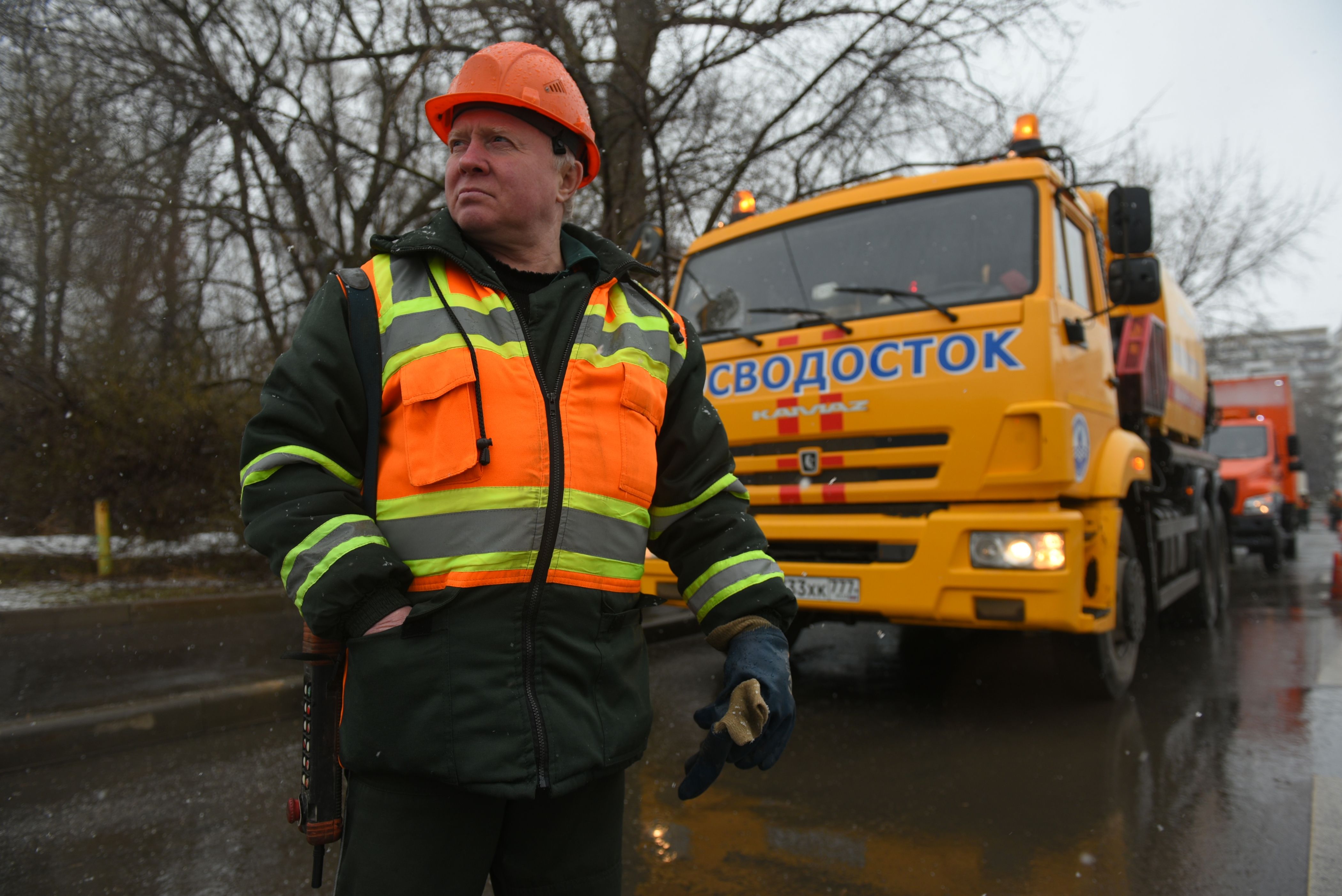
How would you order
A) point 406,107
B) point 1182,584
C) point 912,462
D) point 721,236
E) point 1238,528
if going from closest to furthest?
point 912,462 → point 721,236 → point 1182,584 → point 406,107 → point 1238,528

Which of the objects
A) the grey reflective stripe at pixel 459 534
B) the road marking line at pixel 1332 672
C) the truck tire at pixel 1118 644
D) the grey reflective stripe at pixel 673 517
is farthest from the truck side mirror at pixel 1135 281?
the grey reflective stripe at pixel 459 534

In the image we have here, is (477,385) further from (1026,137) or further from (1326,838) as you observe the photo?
(1026,137)

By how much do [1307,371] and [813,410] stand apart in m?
83.7

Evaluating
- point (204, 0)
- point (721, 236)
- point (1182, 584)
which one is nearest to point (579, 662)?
point (721, 236)

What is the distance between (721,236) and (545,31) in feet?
11.2

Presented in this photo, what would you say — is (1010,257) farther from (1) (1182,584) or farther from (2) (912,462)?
(1) (1182,584)

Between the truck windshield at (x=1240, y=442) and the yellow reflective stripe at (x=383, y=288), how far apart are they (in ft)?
49.4

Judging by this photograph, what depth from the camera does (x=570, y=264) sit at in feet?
5.27

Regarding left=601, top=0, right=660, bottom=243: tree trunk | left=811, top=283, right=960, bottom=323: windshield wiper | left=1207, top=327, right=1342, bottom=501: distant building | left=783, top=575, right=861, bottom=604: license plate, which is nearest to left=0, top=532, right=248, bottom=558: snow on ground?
left=601, top=0, right=660, bottom=243: tree trunk

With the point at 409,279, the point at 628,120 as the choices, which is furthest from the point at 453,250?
the point at 628,120

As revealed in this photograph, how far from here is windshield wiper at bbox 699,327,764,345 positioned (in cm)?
482

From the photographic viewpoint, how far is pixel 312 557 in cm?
126

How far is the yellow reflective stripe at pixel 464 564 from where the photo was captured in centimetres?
133

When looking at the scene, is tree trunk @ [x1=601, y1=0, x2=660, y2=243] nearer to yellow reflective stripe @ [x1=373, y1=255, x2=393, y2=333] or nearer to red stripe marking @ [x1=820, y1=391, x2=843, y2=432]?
red stripe marking @ [x1=820, y1=391, x2=843, y2=432]
